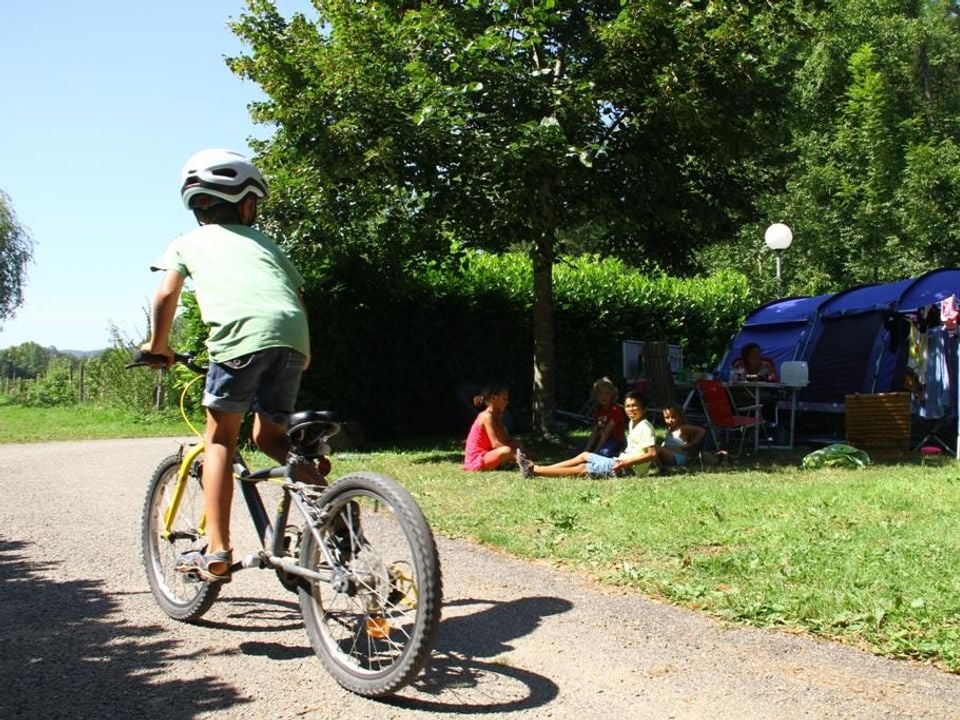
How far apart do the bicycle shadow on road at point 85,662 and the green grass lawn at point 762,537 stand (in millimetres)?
2127

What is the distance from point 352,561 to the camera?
312 cm

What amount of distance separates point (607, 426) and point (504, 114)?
331 cm

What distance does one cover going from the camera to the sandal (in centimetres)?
341

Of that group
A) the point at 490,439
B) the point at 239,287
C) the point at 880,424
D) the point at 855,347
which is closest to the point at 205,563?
the point at 239,287

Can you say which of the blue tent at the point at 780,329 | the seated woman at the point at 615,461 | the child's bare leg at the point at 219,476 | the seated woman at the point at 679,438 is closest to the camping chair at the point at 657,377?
the seated woman at the point at 679,438

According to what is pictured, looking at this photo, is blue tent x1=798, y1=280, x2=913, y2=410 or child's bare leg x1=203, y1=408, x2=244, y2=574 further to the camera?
blue tent x1=798, y1=280, x2=913, y2=410

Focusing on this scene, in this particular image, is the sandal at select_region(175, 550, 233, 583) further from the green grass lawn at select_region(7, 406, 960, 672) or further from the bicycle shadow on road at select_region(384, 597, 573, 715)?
the green grass lawn at select_region(7, 406, 960, 672)

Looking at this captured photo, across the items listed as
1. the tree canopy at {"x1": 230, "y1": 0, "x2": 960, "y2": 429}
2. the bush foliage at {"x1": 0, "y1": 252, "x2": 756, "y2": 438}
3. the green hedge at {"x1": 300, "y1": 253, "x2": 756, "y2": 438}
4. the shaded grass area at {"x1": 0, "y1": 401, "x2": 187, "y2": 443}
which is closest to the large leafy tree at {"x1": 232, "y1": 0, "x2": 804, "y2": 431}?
the tree canopy at {"x1": 230, "y1": 0, "x2": 960, "y2": 429}

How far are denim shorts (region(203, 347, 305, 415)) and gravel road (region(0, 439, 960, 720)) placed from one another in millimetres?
968

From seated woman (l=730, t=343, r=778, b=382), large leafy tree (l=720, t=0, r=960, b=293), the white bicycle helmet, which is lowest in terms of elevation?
seated woman (l=730, t=343, r=778, b=382)

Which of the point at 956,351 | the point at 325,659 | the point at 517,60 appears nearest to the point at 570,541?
the point at 325,659

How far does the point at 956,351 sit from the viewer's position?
407 inches

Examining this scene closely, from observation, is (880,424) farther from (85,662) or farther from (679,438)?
(85,662)

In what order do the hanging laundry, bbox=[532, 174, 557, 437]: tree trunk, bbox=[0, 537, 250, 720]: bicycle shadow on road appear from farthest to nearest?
bbox=[532, 174, 557, 437]: tree trunk
the hanging laundry
bbox=[0, 537, 250, 720]: bicycle shadow on road
